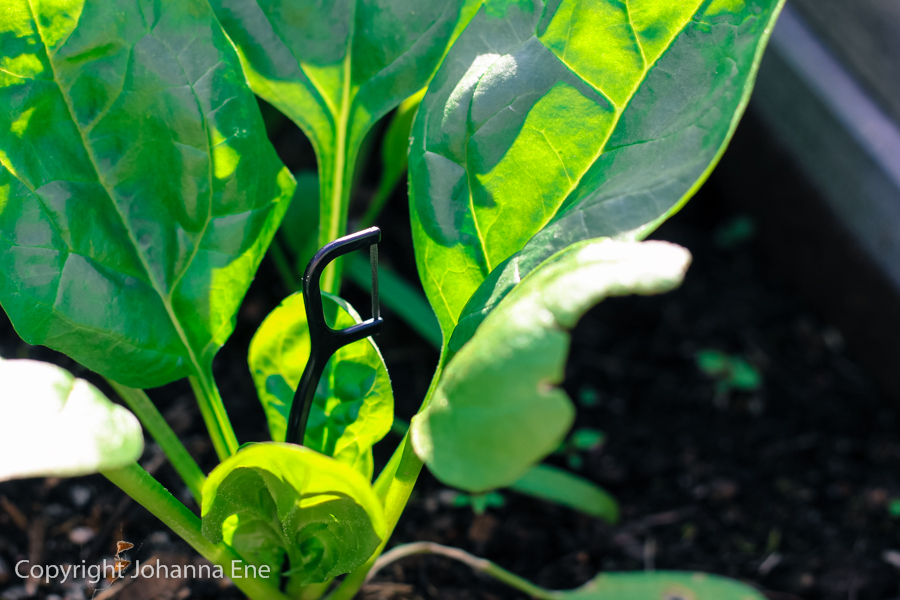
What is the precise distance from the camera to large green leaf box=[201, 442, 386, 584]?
1.69 feet

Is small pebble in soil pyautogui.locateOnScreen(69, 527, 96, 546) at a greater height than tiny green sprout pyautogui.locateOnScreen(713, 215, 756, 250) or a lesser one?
greater

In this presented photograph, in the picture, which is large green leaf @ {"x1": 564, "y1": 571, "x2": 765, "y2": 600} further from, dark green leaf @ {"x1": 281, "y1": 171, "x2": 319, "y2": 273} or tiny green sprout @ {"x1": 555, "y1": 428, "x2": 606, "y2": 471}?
dark green leaf @ {"x1": 281, "y1": 171, "x2": 319, "y2": 273}

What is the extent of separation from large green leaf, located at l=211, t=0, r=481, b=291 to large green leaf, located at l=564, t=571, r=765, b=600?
48cm

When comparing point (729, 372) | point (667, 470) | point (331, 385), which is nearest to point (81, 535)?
point (331, 385)

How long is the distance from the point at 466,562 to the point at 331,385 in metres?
0.38

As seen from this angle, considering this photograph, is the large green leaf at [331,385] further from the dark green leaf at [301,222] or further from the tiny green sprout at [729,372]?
the tiny green sprout at [729,372]

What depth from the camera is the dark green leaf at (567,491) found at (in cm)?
97

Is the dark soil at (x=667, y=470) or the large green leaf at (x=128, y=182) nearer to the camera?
the large green leaf at (x=128, y=182)

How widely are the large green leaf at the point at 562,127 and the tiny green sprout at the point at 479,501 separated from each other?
41 centimetres

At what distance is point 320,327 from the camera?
0.58 meters

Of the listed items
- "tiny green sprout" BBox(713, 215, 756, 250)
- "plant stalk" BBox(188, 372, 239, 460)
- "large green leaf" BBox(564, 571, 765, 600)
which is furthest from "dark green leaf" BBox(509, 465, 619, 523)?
"tiny green sprout" BBox(713, 215, 756, 250)

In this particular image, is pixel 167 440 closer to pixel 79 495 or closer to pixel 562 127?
pixel 79 495

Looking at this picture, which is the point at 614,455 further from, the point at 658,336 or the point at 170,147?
the point at 170,147

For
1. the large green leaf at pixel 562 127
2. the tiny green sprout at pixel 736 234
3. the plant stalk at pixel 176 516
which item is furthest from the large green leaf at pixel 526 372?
the tiny green sprout at pixel 736 234
